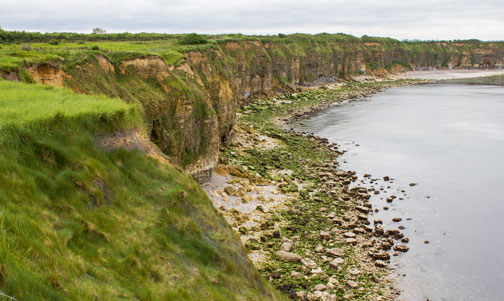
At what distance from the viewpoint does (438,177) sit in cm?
4900

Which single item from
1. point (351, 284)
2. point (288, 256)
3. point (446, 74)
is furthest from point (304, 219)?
point (446, 74)

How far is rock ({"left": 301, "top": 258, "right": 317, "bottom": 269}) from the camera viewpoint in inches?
1135

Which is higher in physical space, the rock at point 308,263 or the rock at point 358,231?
the rock at point 358,231

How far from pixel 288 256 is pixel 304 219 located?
22.8 feet

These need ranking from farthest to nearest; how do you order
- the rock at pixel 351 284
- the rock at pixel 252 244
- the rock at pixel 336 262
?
1. the rock at pixel 252 244
2. the rock at pixel 336 262
3. the rock at pixel 351 284

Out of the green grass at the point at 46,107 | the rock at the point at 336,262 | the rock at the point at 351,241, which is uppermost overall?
the green grass at the point at 46,107

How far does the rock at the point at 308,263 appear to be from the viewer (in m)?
28.8

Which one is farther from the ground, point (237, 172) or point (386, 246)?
point (237, 172)

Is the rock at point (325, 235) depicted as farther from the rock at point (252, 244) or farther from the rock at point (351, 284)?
the rock at point (351, 284)

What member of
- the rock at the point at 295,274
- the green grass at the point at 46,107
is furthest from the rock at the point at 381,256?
the green grass at the point at 46,107

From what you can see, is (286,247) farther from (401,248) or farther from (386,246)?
(401,248)

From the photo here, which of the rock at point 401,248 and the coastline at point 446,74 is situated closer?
the rock at point 401,248

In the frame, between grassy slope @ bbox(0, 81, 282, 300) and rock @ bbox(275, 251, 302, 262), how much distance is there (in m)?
7.68

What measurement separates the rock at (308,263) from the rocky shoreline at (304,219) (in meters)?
0.07
